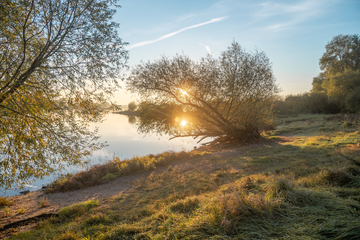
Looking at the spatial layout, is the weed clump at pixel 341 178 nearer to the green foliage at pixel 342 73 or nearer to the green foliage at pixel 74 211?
the green foliage at pixel 74 211

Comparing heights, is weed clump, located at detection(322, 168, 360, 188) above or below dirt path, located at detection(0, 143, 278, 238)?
above

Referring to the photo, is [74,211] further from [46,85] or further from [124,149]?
[124,149]

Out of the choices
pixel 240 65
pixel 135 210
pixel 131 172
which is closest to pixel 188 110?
pixel 240 65

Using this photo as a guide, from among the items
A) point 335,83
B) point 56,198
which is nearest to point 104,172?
point 56,198

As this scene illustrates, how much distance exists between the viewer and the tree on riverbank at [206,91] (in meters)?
16.5

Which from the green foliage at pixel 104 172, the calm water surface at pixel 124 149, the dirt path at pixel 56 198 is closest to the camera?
the dirt path at pixel 56 198

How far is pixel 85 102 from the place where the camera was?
23.6 feet

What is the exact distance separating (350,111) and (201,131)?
26.7 meters

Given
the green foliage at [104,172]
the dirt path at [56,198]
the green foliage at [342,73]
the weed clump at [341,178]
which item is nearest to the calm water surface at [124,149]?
the green foliage at [104,172]

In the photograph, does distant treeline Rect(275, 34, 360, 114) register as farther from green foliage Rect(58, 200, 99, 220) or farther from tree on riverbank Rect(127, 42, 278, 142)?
green foliage Rect(58, 200, 99, 220)

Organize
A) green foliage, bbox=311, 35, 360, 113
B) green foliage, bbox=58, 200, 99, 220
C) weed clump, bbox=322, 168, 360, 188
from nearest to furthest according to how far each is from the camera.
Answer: weed clump, bbox=322, 168, 360, 188
green foliage, bbox=58, 200, 99, 220
green foliage, bbox=311, 35, 360, 113

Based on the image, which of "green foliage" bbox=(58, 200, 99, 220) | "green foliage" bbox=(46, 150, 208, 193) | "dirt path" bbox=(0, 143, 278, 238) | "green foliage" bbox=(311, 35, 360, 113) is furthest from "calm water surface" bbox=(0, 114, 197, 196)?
"green foliage" bbox=(311, 35, 360, 113)

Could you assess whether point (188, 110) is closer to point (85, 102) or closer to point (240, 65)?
point (240, 65)

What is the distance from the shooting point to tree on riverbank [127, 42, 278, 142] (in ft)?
54.0
